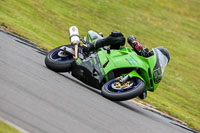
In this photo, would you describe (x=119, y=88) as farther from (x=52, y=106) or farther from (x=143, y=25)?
(x=143, y=25)

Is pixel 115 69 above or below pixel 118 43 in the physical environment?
below

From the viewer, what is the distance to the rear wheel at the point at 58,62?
27.8ft

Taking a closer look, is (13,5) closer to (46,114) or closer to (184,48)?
(184,48)

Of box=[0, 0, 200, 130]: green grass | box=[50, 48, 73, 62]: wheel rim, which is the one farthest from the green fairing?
box=[0, 0, 200, 130]: green grass

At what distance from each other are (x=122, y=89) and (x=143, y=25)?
85.5ft

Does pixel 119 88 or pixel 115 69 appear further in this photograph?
pixel 115 69

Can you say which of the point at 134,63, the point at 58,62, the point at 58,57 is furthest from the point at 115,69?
the point at 58,57

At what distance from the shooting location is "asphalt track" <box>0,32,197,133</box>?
4.77 meters

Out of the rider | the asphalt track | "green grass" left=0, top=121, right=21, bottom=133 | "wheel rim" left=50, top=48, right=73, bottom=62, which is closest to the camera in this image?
"green grass" left=0, top=121, right=21, bottom=133

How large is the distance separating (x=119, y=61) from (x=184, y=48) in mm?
24076

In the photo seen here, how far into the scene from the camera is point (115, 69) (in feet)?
26.5

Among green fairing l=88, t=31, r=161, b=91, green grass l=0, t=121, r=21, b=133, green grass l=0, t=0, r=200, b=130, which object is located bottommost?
green grass l=0, t=0, r=200, b=130

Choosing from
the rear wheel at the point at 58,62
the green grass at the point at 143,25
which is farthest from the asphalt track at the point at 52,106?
the green grass at the point at 143,25

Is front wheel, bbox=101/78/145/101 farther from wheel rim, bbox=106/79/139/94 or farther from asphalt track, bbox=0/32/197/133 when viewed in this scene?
asphalt track, bbox=0/32/197/133
